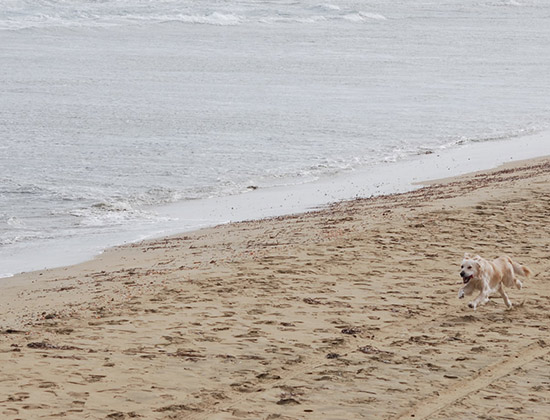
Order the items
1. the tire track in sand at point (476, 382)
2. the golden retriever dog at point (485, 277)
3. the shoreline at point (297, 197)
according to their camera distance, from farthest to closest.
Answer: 1. the shoreline at point (297, 197)
2. the golden retriever dog at point (485, 277)
3. the tire track in sand at point (476, 382)

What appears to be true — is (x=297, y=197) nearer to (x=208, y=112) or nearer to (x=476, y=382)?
(x=208, y=112)

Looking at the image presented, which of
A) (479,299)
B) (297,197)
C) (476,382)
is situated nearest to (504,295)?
(479,299)

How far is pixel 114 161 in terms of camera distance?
18438mm

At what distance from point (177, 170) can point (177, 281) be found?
861cm

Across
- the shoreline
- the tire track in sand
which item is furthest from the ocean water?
the tire track in sand

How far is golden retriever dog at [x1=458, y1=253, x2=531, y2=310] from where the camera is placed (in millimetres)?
8227

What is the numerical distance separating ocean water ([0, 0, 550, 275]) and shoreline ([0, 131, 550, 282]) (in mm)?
69

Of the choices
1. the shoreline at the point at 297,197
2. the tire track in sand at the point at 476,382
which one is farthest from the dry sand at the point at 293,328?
the shoreline at the point at 297,197

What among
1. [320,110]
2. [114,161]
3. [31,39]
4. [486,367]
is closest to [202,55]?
[31,39]

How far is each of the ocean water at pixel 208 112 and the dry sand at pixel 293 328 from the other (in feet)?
9.19

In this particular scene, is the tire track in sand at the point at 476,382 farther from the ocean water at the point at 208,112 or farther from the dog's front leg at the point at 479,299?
the ocean water at the point at 208,112

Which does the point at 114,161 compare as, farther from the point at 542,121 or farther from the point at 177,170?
the point at 542,121

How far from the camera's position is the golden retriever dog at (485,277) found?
8227mm

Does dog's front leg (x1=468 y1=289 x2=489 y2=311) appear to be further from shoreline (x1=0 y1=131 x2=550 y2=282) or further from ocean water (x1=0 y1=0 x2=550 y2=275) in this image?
ocean water (x1=0 y1=0 x2=550 y2=275)
